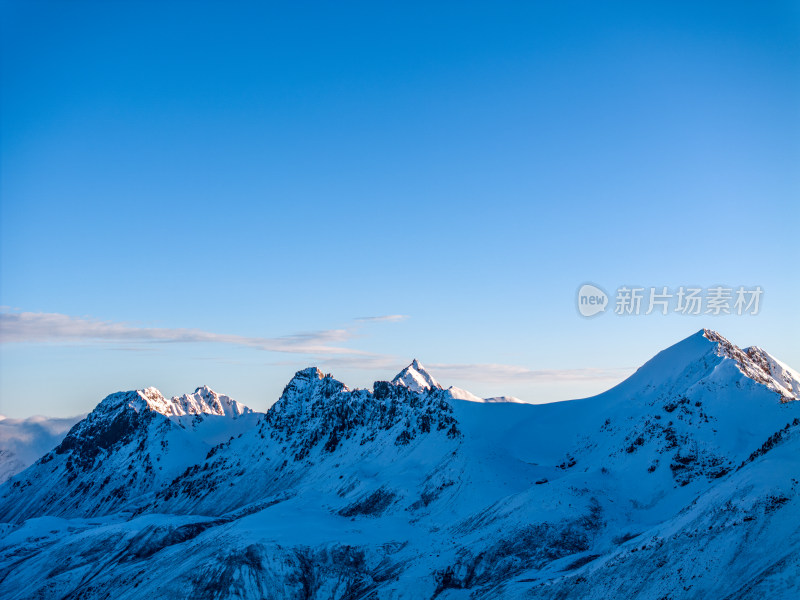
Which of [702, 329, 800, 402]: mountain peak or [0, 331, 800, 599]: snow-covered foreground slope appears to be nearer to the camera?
[0, 331, 800, 599]: snow-covered foreground slope

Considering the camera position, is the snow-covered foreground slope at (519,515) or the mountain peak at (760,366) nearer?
the snow-covered foreground slope at (519,515)

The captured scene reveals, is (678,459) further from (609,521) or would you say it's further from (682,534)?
(682,534)

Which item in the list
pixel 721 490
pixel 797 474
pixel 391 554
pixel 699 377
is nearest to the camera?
pixel 797 474

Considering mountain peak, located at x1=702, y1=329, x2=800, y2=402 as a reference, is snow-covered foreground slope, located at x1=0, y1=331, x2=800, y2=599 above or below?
below

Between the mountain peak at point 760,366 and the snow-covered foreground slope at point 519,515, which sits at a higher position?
the mountain peak at point 760,366

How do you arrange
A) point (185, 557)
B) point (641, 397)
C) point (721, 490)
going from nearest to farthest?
point (721, 490)
point (185, 557)
point (641, 397)

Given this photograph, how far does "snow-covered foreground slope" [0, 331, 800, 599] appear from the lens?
60188 mm

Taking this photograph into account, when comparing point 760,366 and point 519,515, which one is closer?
point 519,515

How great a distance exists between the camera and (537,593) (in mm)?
66062

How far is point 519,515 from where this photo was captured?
297 ft

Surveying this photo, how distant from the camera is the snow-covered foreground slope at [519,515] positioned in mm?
60188

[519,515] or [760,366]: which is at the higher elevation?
[760,366]

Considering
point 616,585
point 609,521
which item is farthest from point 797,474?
point 609,521

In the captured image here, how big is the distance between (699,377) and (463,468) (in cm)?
4655
